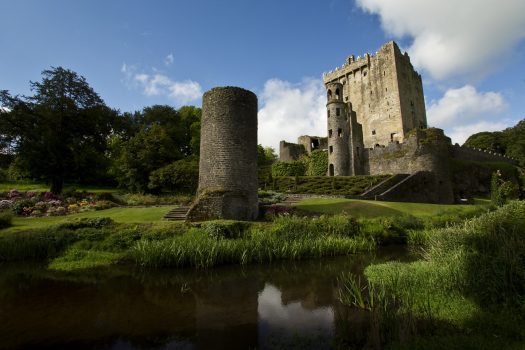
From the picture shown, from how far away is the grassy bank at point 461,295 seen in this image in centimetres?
474

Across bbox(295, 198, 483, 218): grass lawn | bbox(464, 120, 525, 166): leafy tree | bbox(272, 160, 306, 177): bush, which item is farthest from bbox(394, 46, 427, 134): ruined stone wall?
bbox(295, 198, 483, 218): grass lawn

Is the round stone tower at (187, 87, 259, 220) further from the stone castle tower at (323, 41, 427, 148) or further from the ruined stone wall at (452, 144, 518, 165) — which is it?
the stone castle tower at (323, 41, 427, 148)

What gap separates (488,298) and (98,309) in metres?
8.01

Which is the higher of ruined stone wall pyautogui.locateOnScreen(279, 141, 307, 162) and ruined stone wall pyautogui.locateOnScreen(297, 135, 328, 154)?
ruined stone wall pyautogui.locateOnScreen(297, 135, 328, 154)

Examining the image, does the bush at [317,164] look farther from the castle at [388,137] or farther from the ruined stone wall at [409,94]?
the ruined stone wall at [409,94]

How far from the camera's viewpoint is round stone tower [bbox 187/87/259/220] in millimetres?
16359

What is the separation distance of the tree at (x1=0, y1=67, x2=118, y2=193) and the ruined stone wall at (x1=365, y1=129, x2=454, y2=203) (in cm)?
2788

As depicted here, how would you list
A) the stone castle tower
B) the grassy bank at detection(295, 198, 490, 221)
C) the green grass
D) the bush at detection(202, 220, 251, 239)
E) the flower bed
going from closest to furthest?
1. the bush at detection(202, 220, 251, 239)
2. the grassy bank at detection(295, 198, 490, 221)
3. the flower bed
4. the green grass
5. the stone castle tower

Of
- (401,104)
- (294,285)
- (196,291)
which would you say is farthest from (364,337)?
(401,104)

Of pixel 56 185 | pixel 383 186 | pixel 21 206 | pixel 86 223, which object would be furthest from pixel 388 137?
pixel 21 206

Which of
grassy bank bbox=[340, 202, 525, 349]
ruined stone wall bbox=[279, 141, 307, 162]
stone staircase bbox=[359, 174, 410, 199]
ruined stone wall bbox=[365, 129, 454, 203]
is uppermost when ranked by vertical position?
ruined stone wall bbox=[279, 141, 307, 162]

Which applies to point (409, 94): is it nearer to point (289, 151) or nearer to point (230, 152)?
point (289, 151)

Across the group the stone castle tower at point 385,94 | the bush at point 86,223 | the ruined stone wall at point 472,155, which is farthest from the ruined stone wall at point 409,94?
the bush at point 86,223

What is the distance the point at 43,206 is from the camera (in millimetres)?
20031
